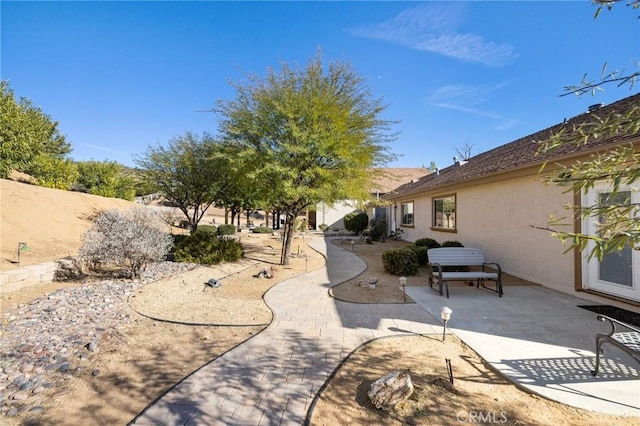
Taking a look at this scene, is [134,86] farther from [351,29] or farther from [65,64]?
[351,29]

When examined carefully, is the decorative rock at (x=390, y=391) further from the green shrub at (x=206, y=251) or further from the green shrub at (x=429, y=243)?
the green shrub at (x=429, y=243)

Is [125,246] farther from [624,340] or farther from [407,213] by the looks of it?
[407,213]

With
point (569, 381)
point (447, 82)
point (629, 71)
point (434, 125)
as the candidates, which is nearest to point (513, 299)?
point (569, 381)

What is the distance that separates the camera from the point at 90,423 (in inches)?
101

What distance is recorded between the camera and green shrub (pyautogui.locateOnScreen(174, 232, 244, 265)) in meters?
9.82

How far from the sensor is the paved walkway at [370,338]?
9.00 ft

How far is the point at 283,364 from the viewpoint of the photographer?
351cm

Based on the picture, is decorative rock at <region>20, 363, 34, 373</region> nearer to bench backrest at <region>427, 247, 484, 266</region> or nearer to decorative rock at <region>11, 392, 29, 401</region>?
decorative rock at <region>11, 392, 29, 401</region>

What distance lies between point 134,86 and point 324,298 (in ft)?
41.2

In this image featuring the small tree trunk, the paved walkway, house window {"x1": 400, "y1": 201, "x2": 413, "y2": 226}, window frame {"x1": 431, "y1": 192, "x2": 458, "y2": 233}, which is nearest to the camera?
the paved walkway

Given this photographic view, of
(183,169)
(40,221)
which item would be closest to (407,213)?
(183,169)

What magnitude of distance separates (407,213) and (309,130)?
421 inches

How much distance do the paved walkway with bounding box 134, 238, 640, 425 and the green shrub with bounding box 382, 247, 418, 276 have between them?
2.20 meters

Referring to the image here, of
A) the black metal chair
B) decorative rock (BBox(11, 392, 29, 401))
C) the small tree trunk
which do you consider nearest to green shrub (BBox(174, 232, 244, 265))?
the small tree trunk
